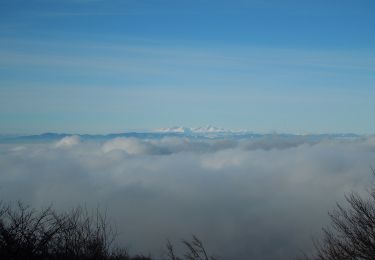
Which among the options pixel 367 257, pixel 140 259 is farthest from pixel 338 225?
pixel 140 259

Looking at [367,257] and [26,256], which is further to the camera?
[367,257]

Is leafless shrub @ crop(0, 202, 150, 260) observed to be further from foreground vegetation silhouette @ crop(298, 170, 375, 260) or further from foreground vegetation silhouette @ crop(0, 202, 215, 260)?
foreground vegetation silhouette @ crop(298, 170, 375, 260)

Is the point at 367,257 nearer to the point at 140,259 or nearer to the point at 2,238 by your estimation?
the point at 2,238

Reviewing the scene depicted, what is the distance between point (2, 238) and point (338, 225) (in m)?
15.4

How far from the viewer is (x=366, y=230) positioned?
70.6ft

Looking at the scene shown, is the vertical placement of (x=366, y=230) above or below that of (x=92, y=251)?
below

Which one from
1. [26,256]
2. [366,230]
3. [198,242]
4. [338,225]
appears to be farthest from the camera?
[338,225]

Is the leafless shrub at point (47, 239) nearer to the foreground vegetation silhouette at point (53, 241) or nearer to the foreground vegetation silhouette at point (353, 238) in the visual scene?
the foreground vegetation silhouette at point (53, 241)

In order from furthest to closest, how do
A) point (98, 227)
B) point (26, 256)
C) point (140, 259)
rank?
point (140, 259), point (98, 227), point (26, 256)

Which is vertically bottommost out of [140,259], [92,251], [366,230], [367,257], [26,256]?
[367,257]

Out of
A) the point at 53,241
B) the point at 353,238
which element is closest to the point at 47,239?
the point at 53,241

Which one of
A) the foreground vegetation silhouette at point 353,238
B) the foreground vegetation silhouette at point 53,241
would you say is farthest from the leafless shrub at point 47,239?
the foreground vegetation silhouette at point 353,238

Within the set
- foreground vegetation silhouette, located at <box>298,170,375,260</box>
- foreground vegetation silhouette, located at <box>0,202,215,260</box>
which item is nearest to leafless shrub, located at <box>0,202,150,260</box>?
foreground vegetation silhouette, located at <box>0,202,215,260</box>

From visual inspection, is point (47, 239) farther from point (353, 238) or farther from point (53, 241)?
point (353, 238)
